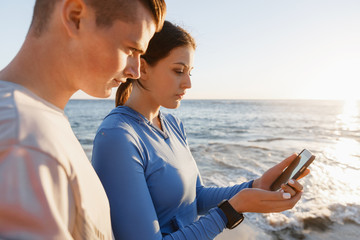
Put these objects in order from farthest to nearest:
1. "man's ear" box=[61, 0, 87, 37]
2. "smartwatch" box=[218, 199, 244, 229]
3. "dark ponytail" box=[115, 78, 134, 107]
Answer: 1. "dark ponytail" box=[115, 78, 134, 107]
2. "smartwatch" box=[218, 199, 244, 229]
3. "man's ear" box=[61, 0, 87, 37]

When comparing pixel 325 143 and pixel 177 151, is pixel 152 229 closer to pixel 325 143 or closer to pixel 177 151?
pixel 177 151

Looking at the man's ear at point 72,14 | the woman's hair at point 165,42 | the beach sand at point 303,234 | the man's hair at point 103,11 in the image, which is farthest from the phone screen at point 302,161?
the beach sand at point 303,234

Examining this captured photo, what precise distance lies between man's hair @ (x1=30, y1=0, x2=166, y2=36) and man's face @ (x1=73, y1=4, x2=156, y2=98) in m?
0.02

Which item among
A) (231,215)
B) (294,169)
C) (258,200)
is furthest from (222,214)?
(294,169)

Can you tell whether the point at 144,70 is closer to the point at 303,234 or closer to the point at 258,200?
the point at 258,200

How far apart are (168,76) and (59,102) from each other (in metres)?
1.22

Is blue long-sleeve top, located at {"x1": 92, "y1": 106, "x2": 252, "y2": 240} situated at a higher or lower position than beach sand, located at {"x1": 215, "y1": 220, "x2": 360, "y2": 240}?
higher

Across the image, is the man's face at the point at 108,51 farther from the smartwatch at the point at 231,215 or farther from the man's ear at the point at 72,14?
the smartwatch at the point at 231,215

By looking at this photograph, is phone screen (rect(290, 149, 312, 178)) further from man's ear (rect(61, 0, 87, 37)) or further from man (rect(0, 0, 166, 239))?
man's ear (rect(61, 0, 87, 37))

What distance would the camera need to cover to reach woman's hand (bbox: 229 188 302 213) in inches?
68.6

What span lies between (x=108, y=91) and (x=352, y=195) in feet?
18.5

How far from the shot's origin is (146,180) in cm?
168

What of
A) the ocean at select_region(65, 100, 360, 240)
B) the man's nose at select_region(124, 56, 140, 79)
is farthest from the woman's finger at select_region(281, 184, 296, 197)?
the ocean at select_region(65, 100, 360, 240)

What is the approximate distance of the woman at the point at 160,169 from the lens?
4.97ft
